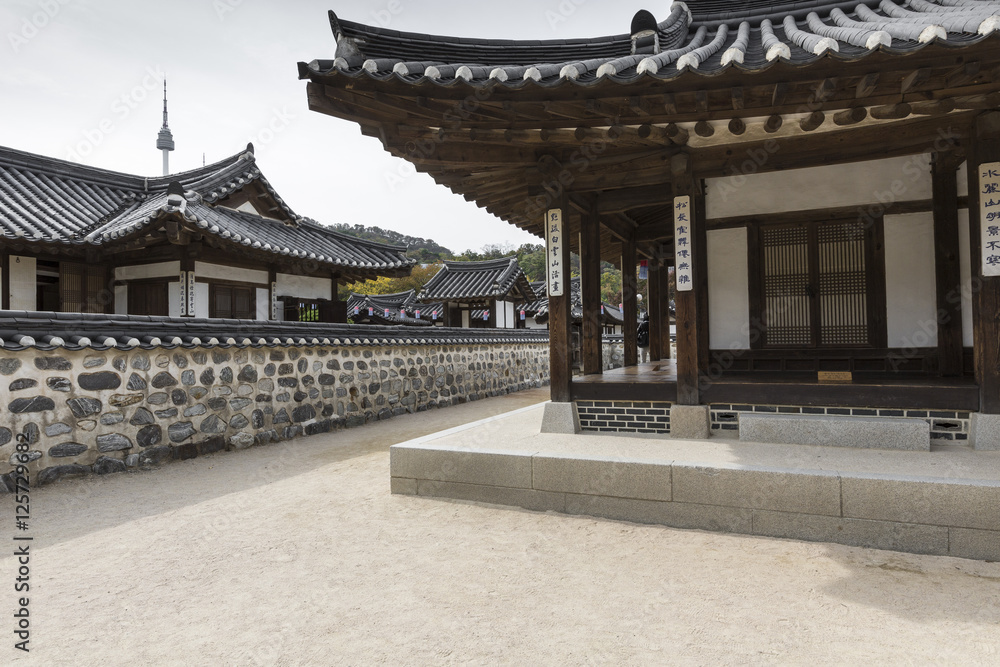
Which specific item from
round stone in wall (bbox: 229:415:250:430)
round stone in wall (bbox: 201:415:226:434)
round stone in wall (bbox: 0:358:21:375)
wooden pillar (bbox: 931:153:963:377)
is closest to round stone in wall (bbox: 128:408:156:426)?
round stone in wall (bbox: 201:415:226:434)

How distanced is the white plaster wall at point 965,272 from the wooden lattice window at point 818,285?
720 millimetres

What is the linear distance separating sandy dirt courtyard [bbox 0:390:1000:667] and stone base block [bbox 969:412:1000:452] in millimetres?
1674

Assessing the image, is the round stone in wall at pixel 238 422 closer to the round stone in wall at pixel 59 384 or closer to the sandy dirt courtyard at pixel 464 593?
the round stone in wall at pixel 59 384

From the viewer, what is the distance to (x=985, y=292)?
175 inches

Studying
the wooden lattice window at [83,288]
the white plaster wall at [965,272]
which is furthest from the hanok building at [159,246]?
the white plaster wall at [965,272]

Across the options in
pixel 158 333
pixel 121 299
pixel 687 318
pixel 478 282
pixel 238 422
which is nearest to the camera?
pixel 687 318

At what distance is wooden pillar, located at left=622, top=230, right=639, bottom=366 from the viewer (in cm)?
873

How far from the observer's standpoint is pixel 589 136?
5.12 metres

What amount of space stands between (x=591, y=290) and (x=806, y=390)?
2.93 meters

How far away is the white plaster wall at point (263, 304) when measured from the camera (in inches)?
472

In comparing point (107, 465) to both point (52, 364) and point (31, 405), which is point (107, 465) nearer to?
point (31, 405)

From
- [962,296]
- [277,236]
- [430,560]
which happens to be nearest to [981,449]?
[962,296]

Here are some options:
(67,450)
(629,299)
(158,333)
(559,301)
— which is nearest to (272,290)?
(158,333)

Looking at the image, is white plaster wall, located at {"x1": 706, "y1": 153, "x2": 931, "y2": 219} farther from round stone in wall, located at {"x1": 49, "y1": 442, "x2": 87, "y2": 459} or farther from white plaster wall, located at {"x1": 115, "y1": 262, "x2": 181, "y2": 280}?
white plaster wall, located at {"x1": 115, "y1": 262, "x2": 181, "y2": 280}
